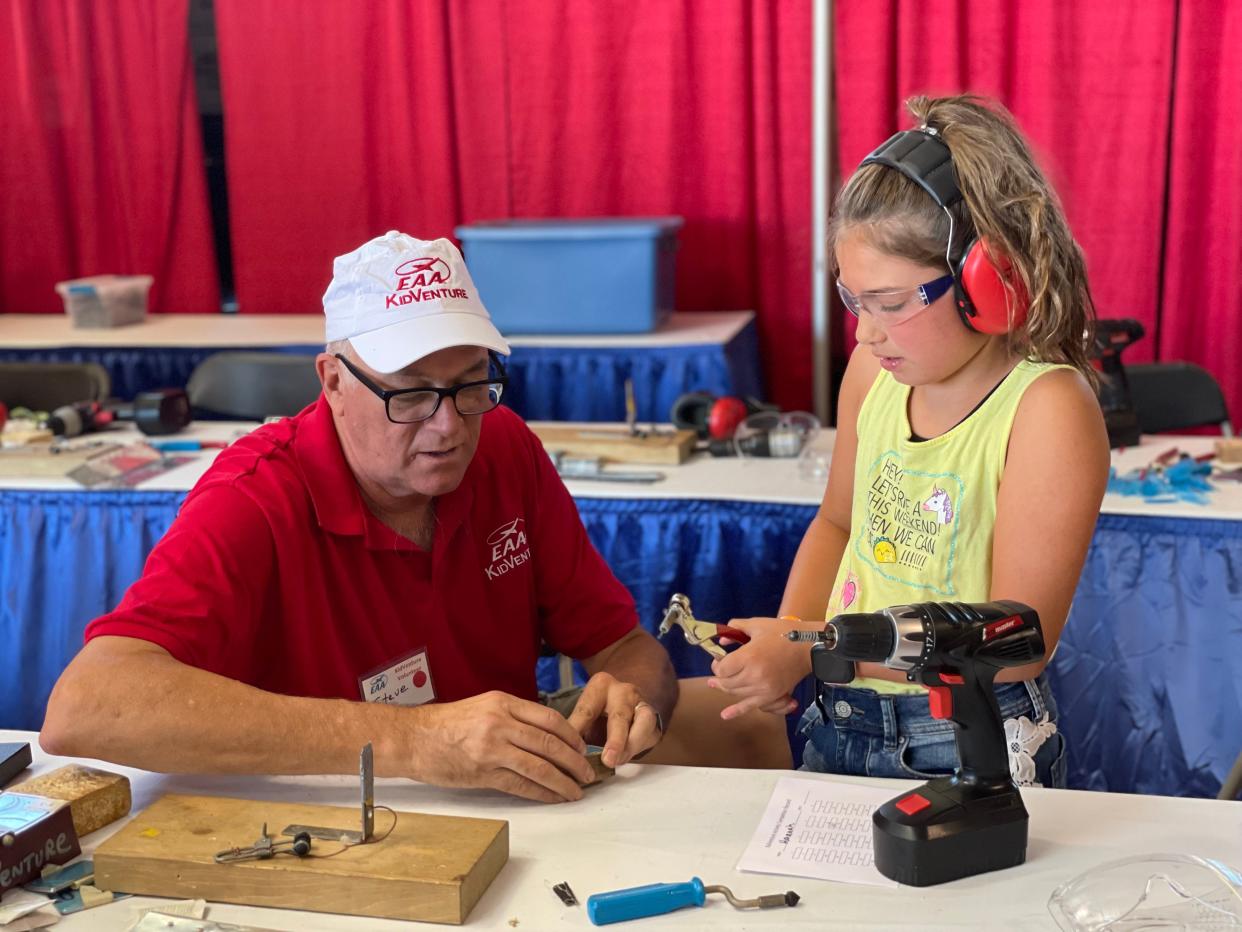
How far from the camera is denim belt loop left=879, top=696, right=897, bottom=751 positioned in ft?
5.95

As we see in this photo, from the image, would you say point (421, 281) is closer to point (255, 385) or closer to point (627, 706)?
point (627, 706)

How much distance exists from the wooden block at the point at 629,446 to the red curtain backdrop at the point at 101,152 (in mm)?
2821

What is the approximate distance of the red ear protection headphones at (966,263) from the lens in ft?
5.16

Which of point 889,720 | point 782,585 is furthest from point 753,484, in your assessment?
point 889,720

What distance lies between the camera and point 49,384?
401 cm

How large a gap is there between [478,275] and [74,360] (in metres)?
1.52

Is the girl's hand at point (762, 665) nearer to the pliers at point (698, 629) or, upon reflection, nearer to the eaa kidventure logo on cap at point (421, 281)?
the pliers at point (698, 629)

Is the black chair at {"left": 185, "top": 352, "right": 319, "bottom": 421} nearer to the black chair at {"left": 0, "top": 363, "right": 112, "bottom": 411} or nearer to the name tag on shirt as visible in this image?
the black chair at {"left": 0, "top": 363, "right": 112, "bottom": 411}

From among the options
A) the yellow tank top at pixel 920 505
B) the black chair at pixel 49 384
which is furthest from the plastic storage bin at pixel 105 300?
the yellow tank top at pixel 920 505

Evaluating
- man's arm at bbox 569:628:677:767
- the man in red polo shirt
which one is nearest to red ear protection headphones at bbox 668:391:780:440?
the man in red polo shirt

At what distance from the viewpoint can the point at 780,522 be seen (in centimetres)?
288

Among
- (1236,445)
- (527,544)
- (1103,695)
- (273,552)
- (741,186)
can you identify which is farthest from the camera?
(741,186)

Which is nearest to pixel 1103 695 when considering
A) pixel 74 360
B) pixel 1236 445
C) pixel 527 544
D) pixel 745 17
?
pixel 1236 445

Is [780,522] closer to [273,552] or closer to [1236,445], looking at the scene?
[1236,445]
